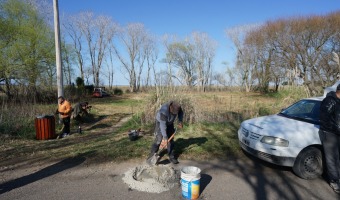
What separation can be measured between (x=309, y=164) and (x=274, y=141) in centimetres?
80

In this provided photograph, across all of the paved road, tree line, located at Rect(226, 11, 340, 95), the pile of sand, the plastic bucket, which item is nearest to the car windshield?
the paved road

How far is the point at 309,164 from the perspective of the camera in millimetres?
4602

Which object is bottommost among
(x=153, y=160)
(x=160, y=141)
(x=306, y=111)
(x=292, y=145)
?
(x=153, y=160)

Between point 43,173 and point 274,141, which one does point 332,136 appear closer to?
point 274,141

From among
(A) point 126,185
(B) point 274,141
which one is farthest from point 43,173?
(B) point 274,141

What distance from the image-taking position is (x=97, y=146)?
6652mm

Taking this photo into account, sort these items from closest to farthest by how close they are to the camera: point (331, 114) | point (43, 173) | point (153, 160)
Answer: point (331, 114)
point (43, 173)
point (153, 160)

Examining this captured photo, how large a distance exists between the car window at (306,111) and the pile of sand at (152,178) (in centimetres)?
316

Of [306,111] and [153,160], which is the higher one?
[306,111]

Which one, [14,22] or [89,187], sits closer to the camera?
[89,187]

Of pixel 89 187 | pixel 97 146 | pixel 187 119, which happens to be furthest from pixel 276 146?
pixel 187 119

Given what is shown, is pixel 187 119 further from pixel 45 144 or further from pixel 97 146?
pixel 45 144

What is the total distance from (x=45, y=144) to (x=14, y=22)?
1681 cm

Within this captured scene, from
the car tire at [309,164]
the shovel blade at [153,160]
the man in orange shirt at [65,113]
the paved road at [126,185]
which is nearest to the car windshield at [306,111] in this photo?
the car tire at [309,164]
